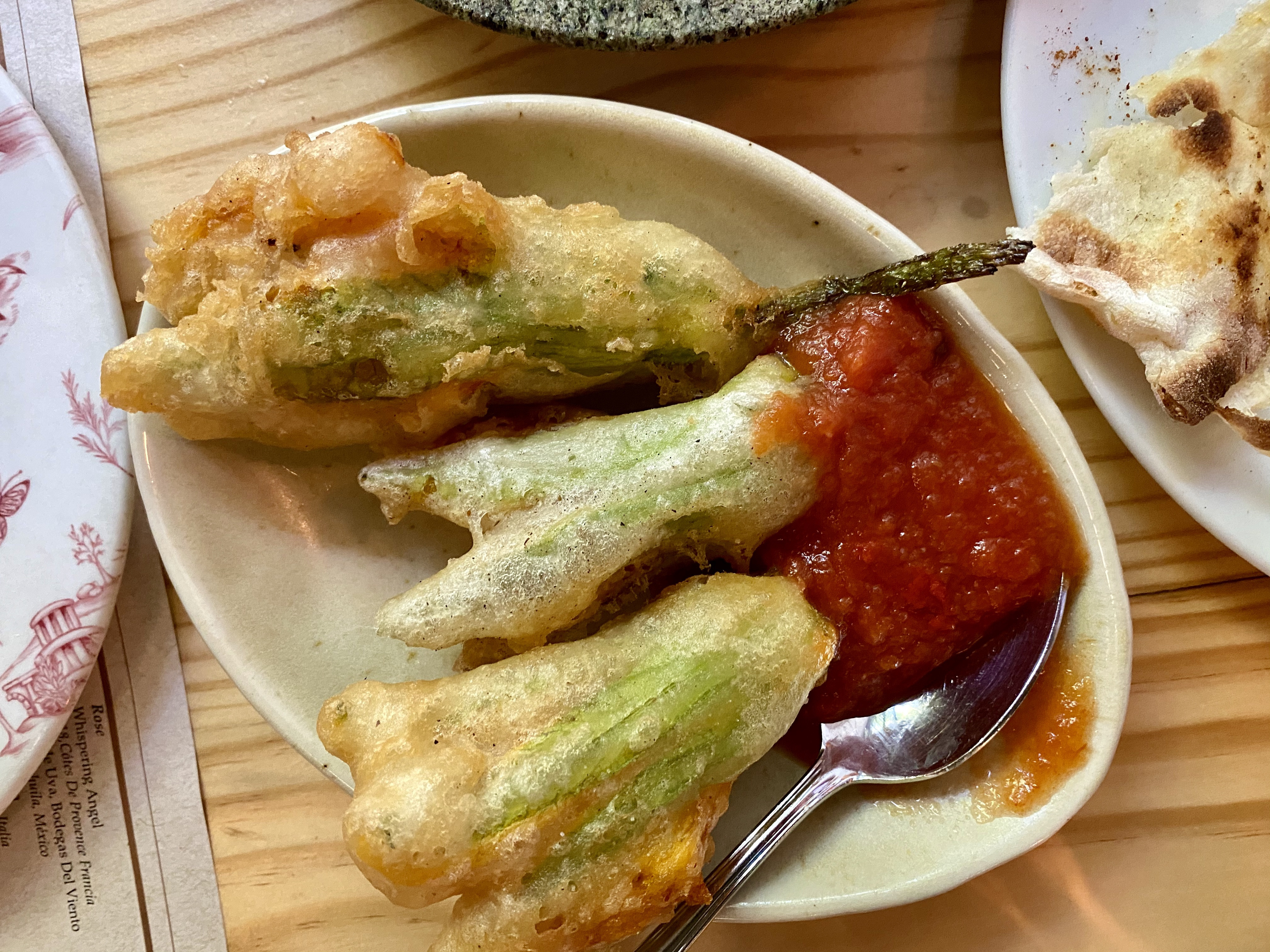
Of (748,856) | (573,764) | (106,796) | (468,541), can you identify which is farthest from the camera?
(106,796)

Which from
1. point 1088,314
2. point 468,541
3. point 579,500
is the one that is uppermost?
point 1088,314

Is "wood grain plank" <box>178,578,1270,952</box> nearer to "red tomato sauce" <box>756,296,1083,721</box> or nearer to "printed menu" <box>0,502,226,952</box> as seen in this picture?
"printed menu" <box>0,502,226,952</box>

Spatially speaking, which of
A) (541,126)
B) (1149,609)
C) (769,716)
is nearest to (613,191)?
(541,126)

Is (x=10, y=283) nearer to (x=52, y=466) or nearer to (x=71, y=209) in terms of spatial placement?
(x=71, y=209)

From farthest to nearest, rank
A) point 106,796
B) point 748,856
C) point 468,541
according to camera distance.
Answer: point 106,796 < point 468,541 < point 748,856

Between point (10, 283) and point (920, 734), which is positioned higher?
point (10, 283)

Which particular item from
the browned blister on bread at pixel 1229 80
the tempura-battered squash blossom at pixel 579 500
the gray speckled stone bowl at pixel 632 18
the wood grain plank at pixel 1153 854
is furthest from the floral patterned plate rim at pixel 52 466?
the browned blister on bread at pixel 1229 80

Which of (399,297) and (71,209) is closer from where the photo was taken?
(399,297)

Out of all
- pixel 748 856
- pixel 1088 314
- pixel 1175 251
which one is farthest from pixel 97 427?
pixel 1175 251
